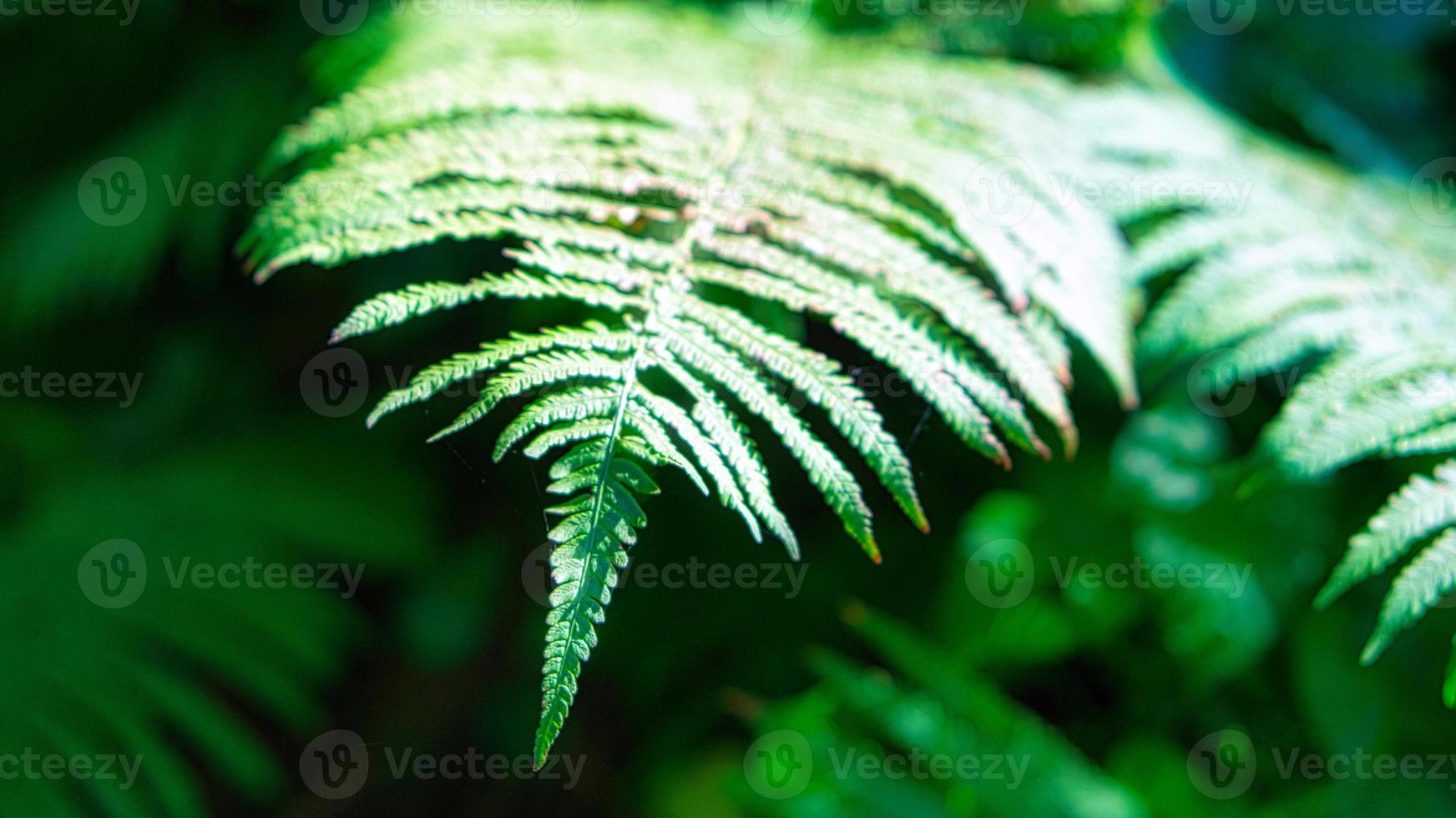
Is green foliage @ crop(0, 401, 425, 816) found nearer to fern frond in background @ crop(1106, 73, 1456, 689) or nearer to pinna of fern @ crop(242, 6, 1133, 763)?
pinna of fern @ crop(242, 6, 1133, 763)

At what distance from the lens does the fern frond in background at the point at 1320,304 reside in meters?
0.61

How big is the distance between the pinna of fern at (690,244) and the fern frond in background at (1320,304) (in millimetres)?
107

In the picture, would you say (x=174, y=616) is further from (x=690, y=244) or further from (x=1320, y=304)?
(x=1320, y=304)

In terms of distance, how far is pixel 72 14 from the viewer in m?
1.50

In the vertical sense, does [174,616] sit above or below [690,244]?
below

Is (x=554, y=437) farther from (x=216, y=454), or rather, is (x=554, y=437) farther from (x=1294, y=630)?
(x=216, y=454)

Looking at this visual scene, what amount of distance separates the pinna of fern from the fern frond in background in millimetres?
107

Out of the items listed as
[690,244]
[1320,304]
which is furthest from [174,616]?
[1320,304]

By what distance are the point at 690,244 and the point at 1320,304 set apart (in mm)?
618

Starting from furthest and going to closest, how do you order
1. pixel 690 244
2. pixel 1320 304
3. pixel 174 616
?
1. pixel 174 616
2. pixel 1320 304
3. pixel 690 244

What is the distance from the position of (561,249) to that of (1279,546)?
2.99ft

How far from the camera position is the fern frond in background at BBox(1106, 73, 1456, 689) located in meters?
0.61

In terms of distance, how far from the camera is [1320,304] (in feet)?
2.81

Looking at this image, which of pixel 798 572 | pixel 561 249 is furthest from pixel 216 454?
pixel 561 249
